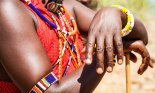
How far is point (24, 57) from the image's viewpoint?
2.30 meters

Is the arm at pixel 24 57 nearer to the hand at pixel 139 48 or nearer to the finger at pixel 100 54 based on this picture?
the finger at pixel 100 54

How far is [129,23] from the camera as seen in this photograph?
2668 mm

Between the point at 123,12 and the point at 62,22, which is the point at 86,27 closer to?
the point at 62,22

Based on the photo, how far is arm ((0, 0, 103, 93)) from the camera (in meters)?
2.30

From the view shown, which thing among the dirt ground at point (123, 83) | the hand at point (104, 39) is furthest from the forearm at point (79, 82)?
the dirt ground at point (123, 83)

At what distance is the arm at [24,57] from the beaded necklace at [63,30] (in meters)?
0.24

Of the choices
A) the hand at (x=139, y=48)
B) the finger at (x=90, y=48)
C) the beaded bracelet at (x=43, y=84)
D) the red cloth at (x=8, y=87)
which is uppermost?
the finger at (x=90, y=48)

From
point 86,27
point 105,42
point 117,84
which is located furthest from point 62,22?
point 117,84

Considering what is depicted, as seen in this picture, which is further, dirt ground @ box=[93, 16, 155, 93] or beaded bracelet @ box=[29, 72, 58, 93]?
dirt ground @ box=[93, 16, 155, 93]

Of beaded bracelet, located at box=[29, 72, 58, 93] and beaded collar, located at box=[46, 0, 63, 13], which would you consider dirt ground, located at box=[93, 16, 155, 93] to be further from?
beaded bracelet, located at box=[29, 72, 58, 93]

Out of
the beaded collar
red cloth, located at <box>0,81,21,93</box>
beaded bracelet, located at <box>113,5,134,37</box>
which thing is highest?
the beaded collar

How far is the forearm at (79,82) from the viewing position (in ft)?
7.66

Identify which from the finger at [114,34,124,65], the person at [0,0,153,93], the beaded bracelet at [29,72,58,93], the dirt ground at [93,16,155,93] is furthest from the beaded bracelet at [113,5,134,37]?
the dirt ground at [93,16,155,93]

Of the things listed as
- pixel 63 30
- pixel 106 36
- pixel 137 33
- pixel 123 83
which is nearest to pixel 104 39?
pixel 106 36
